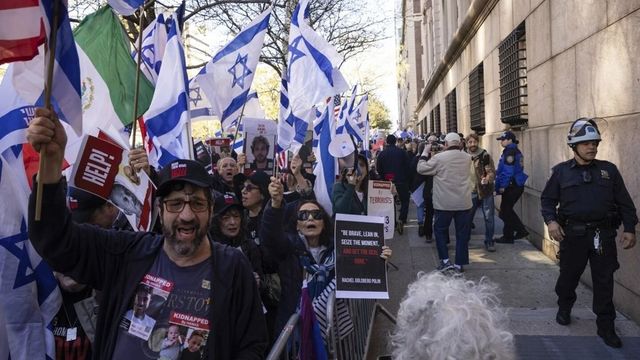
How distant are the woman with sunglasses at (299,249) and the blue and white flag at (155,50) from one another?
2328 mm

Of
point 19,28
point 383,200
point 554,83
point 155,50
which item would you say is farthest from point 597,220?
point 19,28

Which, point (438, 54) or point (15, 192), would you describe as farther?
point (438, 54)

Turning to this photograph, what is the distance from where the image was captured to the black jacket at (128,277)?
2.24 metres

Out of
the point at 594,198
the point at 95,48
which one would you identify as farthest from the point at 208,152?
the point at 594,198

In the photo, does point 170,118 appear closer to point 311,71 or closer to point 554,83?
point 311,71

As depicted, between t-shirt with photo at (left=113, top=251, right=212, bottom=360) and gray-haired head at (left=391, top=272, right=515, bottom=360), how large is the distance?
814 mm

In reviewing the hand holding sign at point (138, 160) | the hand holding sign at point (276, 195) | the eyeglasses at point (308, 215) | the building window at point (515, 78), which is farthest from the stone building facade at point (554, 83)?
the hand holding sign at point (138, 160)

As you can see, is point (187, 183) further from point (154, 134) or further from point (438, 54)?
point (438, 54)

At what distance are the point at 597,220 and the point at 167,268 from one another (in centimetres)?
397

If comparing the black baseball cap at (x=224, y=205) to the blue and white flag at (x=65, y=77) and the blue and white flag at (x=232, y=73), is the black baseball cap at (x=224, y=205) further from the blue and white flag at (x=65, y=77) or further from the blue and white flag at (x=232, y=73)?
the blue and white flag at (x=232, y=73)

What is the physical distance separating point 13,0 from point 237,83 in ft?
12.7

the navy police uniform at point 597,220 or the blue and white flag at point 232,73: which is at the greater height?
the blue and white flag at point 232,73

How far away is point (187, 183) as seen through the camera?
2412 mm

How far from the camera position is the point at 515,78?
9930mm
